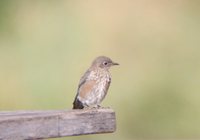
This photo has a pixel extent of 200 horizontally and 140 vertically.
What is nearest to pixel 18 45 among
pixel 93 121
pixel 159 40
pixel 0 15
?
pixel 0 15

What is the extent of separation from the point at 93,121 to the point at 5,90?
7495 millimetres

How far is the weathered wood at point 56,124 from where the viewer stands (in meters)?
5.51

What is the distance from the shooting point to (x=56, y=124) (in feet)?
18.8

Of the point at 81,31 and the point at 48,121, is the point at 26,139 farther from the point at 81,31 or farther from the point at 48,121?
the point at 81,31

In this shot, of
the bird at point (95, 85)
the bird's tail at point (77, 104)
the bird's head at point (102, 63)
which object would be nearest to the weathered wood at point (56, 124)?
the bird's tail at point (77, 104)

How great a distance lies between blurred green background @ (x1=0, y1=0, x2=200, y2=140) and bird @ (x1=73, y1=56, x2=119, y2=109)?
8.82 feet

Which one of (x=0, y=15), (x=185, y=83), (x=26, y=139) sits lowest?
(x=26, y=139)

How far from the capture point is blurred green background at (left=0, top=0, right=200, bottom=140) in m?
12.7

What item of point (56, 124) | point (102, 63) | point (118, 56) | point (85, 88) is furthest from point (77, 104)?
point (118, 56)

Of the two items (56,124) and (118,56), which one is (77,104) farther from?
(118,56)

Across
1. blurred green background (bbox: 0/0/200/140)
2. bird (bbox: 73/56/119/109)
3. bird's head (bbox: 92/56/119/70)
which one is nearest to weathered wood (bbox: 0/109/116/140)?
bird (bbox: 73/56/119/109)

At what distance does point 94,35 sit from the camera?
1448 centimetres

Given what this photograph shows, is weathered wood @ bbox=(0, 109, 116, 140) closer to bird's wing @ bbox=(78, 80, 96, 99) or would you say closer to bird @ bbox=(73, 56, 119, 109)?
bird @ bbox=(73, 56, 119, 109)

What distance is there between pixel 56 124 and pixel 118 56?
809cm
